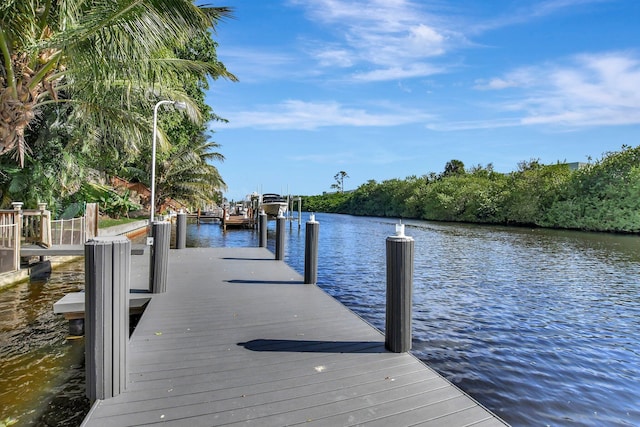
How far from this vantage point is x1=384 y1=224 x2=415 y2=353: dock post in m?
3.48

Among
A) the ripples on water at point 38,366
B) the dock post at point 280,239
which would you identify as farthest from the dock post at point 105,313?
the dock post at point 280,239

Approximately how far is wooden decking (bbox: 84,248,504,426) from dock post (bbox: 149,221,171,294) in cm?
46

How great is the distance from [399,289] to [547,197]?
1472 inches

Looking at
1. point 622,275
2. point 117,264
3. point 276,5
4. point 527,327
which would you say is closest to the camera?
point 117,264

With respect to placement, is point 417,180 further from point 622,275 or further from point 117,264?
point 117,264

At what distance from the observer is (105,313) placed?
2643mm

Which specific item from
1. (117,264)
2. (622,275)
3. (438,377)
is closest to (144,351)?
(117,264)

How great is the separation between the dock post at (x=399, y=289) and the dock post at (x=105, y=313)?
2.17 meters

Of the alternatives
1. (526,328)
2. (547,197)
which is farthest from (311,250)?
(547,197)

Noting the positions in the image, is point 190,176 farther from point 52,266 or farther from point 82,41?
point 82,41

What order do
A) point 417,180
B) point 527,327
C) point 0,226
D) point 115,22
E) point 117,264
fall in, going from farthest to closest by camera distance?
point 417,180, point 0,226, point 527,327, point 115,22, point 117,264

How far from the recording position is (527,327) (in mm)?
6477

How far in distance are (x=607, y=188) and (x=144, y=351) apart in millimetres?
36202

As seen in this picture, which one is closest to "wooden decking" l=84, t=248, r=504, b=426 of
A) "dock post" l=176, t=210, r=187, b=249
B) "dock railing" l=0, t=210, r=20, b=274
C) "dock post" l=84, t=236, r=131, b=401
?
"dock post" l=84, t=236, r=131, b=401
